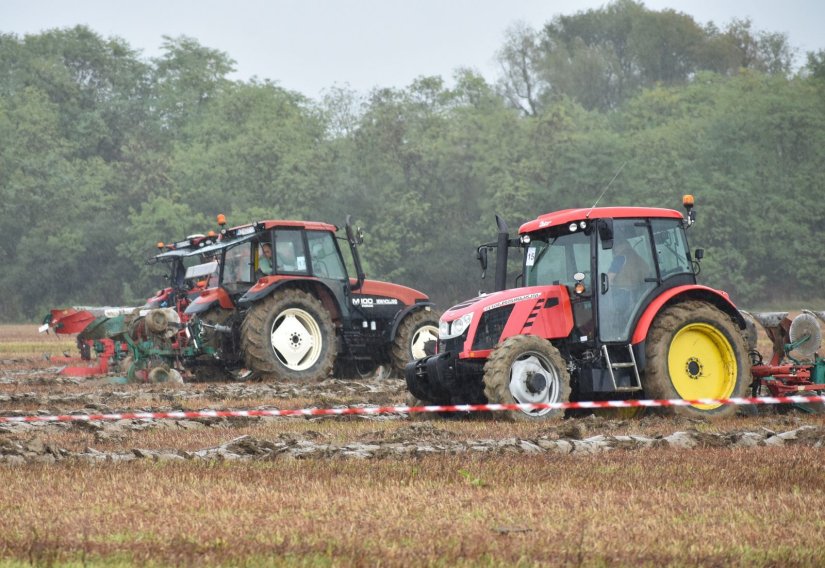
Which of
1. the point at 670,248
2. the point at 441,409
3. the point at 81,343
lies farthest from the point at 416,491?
the point at 81,343

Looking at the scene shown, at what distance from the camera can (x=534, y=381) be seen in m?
12.5

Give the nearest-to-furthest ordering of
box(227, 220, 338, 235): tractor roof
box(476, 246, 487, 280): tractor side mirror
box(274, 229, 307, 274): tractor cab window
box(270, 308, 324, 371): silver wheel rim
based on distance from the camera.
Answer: box(476, 246, 487, 280): tractor side mirror → box(270, 308, 324, 371): silver wheel rim → box(227, 220, 338, 235): tractor roof → box(274, 229, 307, 274): tractor cab window

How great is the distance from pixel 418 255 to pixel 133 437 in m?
52.2

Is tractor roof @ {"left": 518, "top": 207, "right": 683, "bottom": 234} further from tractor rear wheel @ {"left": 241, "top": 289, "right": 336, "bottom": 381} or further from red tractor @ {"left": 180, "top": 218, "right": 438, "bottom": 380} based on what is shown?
tractor rear wheel @ {"left": 241, "top": 289, "right": 336, "bottom": 381}

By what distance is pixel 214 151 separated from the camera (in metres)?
69.8

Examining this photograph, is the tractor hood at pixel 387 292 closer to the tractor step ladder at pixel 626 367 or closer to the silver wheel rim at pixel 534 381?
the tractor step ladder at pixel 626 367

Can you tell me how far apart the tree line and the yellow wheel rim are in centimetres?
4458

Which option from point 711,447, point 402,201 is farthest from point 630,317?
point 402,201

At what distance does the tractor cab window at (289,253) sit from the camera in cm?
1981

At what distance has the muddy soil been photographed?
994 cm

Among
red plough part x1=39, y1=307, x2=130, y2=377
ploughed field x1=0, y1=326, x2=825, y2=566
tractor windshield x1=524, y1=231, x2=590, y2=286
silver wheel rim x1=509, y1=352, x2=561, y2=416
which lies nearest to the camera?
ploughed field x1=0, y1=326, x2=825, y2=566

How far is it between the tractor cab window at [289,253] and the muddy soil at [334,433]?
404 cm

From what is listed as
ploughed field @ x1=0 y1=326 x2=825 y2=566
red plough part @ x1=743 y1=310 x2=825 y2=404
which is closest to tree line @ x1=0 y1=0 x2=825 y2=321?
red plough part @ x1=743 y1=310 x2=825 y2=404

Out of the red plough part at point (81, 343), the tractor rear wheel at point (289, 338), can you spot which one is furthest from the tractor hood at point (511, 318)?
the red plough part at point (81, 343)
